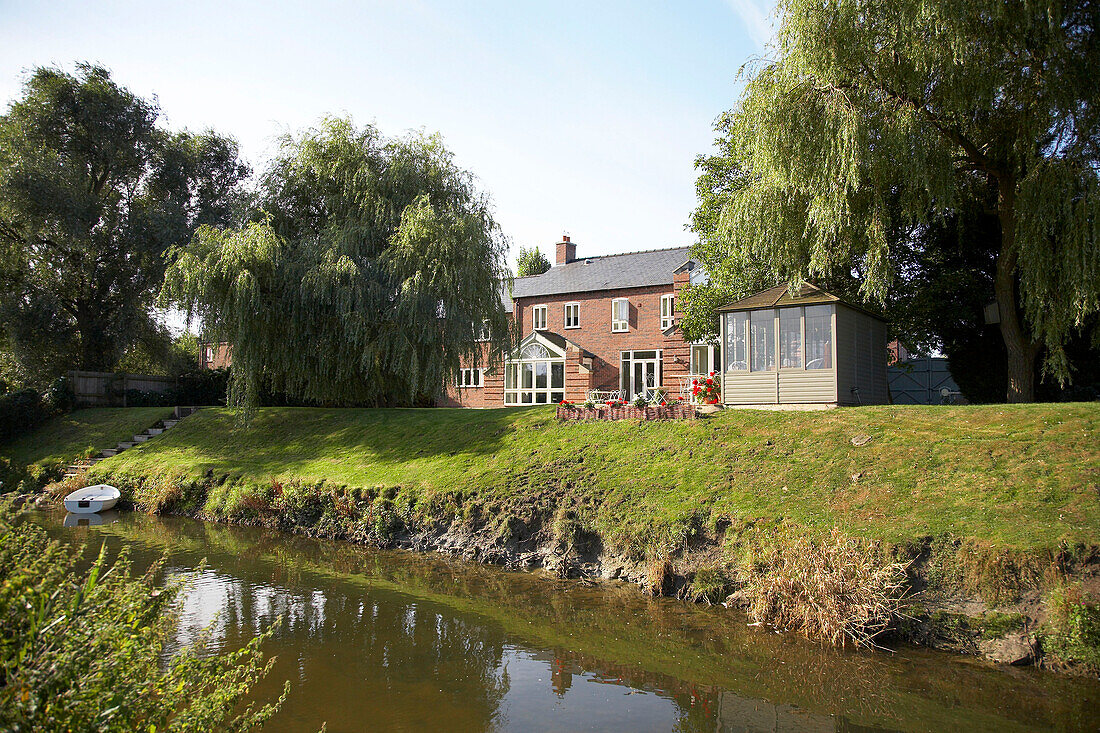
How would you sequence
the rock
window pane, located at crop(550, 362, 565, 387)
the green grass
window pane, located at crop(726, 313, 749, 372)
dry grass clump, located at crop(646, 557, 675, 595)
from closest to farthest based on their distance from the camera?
the rock, dry grass clump, located at crop(646, 557, 675, 595), window pane, located at crop(726, 313, 749, 372), the green grass, window pane, located at crop(550, 362, 565, 387)

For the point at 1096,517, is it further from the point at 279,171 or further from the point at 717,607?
the point at 279,171

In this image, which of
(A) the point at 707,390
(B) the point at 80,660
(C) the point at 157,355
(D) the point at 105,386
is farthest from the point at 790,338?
(C) the point at 157,355

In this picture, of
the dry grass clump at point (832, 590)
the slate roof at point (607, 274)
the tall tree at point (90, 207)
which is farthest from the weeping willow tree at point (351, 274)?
the dry grass clump at point (832, 590)

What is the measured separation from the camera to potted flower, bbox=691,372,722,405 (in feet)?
52.6

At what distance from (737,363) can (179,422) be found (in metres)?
20.7

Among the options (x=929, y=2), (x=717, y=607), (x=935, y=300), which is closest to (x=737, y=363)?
(x=935, y=300)

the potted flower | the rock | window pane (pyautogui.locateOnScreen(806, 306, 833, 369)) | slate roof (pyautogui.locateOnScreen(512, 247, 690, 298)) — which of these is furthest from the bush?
the rock

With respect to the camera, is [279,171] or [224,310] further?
[279,171]

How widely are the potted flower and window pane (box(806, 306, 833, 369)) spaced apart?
2.15 metres

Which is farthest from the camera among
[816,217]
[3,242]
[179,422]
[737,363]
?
[3,242]

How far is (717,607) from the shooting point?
1053cm

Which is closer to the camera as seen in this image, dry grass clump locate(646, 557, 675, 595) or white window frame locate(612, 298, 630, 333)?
dry grass clump locate(646, 557, 675, 595)

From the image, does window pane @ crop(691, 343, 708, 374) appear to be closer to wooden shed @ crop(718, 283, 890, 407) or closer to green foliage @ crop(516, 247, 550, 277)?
wooden shed @ crop(718, 283, 890, 407)

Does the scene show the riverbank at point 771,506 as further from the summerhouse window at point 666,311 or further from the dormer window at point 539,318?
the dormer window at point 539,318
